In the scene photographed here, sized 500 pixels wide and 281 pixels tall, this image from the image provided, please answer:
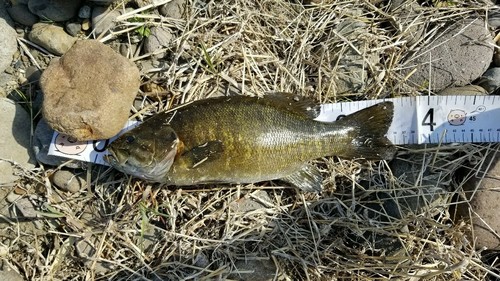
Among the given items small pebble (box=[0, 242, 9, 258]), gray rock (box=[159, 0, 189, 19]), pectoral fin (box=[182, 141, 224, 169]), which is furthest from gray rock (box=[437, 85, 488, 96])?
small pebble (box=[0, 242, 9, 258])

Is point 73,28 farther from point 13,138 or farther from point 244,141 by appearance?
point 244,141

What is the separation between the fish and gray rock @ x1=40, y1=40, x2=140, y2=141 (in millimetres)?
252

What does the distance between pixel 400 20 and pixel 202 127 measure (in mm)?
2352

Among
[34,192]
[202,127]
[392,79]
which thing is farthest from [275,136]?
[34,192]

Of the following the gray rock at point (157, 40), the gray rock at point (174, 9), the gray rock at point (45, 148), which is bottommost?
the gray rock at point (45, 148)

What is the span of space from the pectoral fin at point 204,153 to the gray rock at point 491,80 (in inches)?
104

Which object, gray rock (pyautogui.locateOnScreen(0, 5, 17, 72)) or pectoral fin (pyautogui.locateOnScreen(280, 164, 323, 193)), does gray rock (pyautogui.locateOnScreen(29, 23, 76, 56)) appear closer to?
gray rock (pyautogui.locateOnScreen(0, 5, 17, 72))

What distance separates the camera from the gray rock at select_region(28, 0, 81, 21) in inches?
170

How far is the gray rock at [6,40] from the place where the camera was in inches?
171

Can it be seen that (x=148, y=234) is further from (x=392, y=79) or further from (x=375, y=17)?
(x=375, y=17)

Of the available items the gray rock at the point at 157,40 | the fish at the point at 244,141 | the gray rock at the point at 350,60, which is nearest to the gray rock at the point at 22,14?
the gray rock at the point at 157,40

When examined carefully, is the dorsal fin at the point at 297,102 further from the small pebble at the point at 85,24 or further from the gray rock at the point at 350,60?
the small pebble at the point at 85,24

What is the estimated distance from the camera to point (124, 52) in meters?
4.49

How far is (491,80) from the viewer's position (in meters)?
4.55
